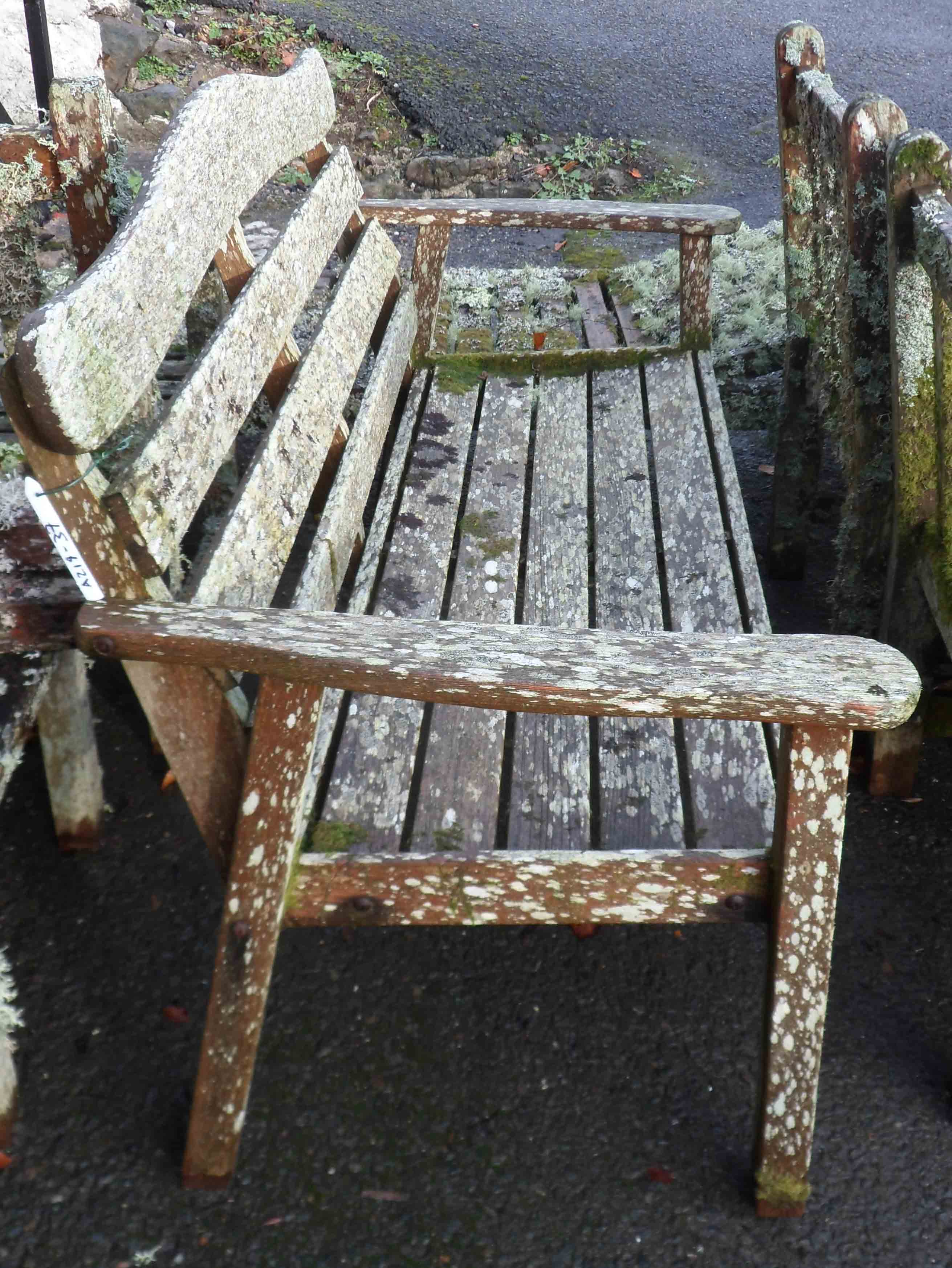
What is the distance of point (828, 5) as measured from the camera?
364 inches

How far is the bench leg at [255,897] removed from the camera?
4.95 feet

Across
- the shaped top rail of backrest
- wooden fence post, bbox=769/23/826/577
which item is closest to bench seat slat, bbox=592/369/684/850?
wooden fence post, bbox=769/23/826/577

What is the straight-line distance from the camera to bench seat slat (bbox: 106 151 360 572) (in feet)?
4.85

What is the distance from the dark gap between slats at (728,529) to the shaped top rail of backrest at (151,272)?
1.05 meters

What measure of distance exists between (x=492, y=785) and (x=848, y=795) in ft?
3.84

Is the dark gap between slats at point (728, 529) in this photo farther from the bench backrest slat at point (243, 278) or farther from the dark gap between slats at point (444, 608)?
the bench backrest slat at point (243, 278)

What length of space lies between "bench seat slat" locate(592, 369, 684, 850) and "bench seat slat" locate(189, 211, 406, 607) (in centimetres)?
54

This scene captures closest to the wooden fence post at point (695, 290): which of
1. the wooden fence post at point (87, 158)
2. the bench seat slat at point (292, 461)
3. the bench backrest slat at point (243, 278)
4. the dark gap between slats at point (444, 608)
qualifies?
the dark gap between slats at point (444, 608)

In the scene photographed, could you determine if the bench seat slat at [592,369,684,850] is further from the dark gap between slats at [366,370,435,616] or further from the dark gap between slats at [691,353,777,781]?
the dark gap between slats at [366,370,435,616]

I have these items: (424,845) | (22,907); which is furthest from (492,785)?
(22,907)

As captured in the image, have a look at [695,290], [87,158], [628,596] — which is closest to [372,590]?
[628,596]

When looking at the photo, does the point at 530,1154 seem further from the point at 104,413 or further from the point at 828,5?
the point at 828,5

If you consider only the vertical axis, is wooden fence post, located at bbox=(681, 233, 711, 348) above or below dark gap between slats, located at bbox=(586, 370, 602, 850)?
above

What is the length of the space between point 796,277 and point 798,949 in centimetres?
200
